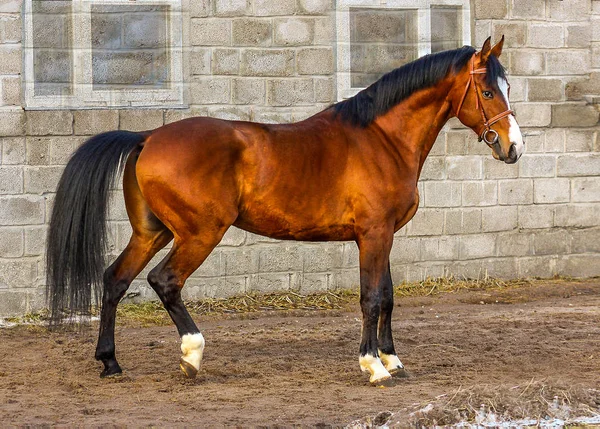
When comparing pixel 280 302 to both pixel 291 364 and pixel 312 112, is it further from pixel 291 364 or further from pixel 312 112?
pixel 291 364

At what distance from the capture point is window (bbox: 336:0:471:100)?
9.53 meters

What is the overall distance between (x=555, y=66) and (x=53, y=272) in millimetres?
5927

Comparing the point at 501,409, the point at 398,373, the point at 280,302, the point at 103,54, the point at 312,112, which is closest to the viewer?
the point at 501,409

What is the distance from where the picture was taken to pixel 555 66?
1005 centimetres

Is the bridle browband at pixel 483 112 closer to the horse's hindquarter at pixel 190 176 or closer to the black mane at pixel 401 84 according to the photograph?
the black mane at pixel 401 84

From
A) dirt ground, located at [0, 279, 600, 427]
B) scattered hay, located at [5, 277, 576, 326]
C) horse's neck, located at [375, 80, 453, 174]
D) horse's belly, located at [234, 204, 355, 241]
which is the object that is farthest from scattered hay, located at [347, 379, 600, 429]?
scattered hay, located at [5, 277, 576, 326]

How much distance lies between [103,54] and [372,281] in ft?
12.8

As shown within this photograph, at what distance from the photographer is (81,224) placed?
6.12 metres

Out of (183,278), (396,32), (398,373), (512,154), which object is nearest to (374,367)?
(398,373)

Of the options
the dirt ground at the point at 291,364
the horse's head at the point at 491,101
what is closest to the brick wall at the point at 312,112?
the dirt ground at the point at 291,364

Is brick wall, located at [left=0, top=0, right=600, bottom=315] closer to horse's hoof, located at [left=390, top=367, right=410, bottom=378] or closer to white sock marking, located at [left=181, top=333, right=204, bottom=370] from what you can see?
white sock marking, located at [left=181, top=333, right=204, bottom=370]

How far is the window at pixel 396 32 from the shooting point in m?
9.53

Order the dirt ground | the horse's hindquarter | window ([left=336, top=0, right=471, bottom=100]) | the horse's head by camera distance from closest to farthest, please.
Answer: the dirt ground
the horse's hindquarter
the horse's head
window ([left=336, top=0, right=471, bottom=100])

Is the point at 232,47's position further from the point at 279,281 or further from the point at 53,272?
the point at 53,272
